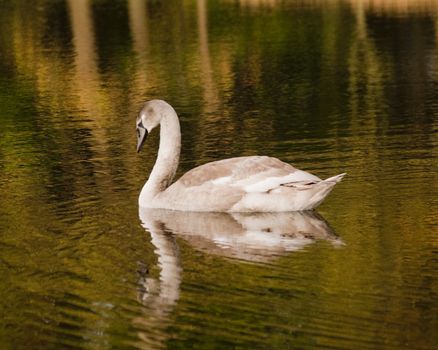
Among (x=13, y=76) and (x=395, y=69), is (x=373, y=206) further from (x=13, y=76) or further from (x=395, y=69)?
(x=13, y=76)

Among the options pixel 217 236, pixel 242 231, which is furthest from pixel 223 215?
pixel 217 236

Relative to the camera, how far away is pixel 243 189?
14992 millimetres

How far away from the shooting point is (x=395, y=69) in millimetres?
31906

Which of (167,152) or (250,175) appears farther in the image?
(167,152)

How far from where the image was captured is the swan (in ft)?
48.3

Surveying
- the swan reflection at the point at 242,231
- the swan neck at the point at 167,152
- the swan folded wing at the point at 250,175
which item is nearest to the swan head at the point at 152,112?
the swan neck at the point at 167,152

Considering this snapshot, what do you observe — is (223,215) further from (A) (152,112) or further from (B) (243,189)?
(A) (152,112)

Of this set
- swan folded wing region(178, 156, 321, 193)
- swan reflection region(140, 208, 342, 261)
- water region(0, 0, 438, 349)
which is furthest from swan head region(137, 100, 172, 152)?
swan reflection region(140, 208, 342, 261)

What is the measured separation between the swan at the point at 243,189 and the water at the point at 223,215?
20cm

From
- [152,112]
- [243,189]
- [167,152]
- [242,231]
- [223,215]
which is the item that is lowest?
[223,215]

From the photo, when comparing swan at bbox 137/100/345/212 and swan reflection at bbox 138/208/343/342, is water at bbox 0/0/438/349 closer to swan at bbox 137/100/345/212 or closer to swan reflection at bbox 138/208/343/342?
swan reflection at bbox 138/208/343/342

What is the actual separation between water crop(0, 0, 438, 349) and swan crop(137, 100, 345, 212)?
201 millimetres

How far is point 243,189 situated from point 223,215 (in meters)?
0.39

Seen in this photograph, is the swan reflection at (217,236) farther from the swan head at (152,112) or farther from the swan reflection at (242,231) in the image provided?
the swan head at (152,112)
